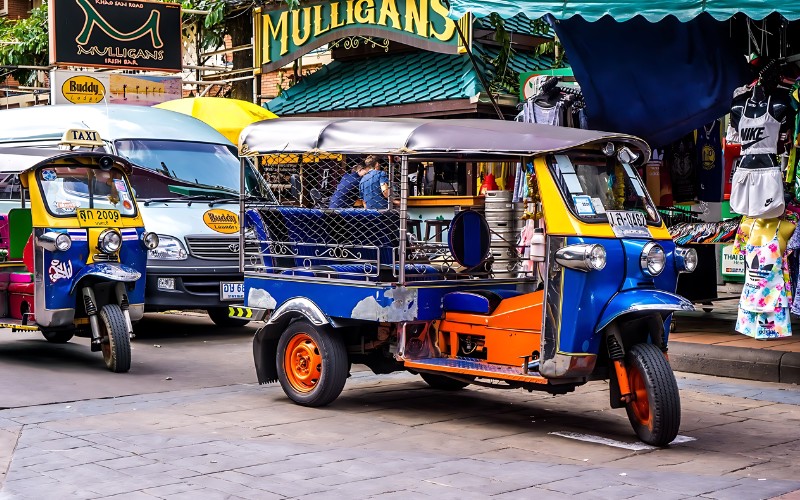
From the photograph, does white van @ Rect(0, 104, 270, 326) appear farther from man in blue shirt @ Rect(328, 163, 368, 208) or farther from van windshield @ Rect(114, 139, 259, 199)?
man in blue shirt @ Rect(328, 163, 368, 208)

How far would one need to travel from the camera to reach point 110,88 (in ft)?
70.4

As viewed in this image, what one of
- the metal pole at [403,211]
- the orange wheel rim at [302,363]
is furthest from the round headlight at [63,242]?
the metal pole at [403,211]

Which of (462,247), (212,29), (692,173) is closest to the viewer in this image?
(462,247)

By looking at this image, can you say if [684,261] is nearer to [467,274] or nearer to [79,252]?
[467,274]

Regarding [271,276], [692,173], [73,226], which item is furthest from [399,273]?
[692,173]

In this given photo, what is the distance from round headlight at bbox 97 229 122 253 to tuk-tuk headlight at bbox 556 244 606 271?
14.9ft

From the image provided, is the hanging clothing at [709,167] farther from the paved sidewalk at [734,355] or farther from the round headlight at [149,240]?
the round headlight at [149,240]

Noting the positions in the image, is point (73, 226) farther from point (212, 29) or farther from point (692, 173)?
point (212, 29)

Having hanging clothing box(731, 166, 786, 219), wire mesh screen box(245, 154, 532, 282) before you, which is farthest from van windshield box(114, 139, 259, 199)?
hanging clothing box(731, 166, 786, 219)

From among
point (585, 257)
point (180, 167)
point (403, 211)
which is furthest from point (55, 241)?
point (585, 257)

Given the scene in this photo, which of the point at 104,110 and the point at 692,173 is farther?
the point at 104,110

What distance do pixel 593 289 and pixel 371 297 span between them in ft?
5.09

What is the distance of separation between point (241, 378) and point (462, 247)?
2.56 metres

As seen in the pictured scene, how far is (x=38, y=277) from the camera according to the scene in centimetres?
966
